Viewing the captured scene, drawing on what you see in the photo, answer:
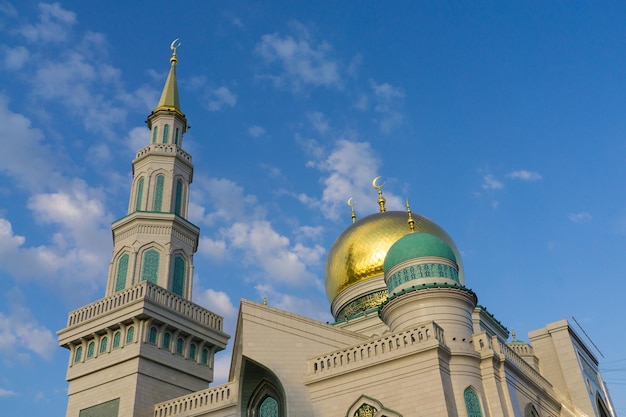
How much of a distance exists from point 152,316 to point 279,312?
5.26 m

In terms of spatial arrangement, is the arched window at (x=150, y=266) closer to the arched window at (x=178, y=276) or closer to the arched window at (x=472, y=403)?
the arched window at (x=178, y=276)

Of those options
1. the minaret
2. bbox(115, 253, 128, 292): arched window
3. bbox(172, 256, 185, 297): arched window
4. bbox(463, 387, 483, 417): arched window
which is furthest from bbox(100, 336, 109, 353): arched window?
bbox(463, 387, 483, 417): arched window

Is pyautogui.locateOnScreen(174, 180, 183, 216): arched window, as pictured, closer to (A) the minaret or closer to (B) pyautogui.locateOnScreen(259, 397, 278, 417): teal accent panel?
(A) the minaret

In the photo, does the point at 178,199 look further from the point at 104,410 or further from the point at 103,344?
the point at 104,410

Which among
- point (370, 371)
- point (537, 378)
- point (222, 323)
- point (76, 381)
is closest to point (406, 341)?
point (370, 371)

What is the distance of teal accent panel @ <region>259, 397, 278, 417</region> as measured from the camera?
15438 mm

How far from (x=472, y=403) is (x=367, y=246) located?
11.1m

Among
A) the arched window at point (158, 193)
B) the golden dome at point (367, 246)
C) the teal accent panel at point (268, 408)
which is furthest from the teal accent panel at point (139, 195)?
the teal accent panel at point (268, 408)

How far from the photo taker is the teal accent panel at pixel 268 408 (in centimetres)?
1544

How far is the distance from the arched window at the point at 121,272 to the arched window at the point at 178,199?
2.63 metres

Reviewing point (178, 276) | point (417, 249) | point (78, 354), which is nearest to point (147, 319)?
point (178, 276)

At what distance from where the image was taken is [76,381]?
19.9 metres

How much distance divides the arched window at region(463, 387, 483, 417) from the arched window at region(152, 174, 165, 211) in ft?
44.8

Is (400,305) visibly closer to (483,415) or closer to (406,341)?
(406,341)
